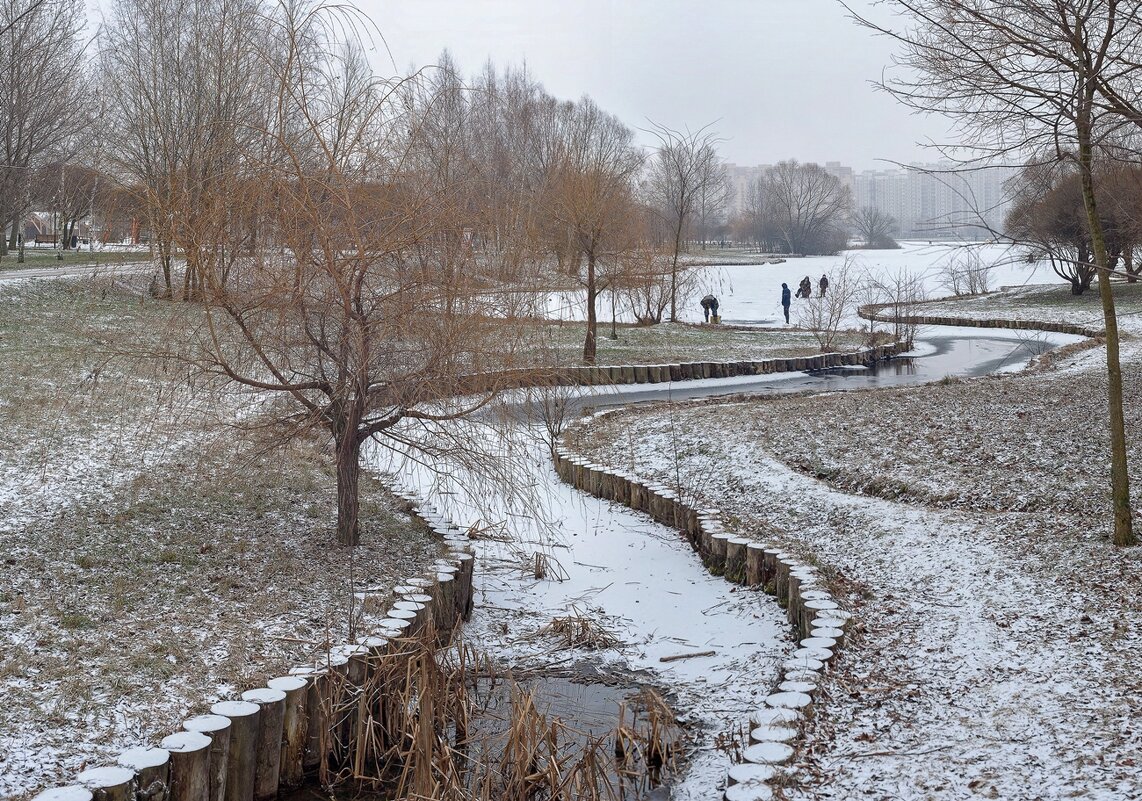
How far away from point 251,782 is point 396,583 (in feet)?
6.82

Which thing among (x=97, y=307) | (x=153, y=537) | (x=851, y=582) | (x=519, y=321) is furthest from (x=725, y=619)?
(x=97, y=307)

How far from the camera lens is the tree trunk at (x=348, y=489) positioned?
6703mm

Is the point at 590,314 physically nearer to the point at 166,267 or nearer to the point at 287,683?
the point at 166,267

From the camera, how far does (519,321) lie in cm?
662

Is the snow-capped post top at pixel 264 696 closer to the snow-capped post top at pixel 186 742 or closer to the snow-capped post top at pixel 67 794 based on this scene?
the snow-capped post top at pixel 186 742

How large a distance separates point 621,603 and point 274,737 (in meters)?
3.15

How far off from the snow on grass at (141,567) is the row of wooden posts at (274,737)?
0.22 meters

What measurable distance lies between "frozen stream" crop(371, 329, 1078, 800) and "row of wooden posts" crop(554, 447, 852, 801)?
134mm

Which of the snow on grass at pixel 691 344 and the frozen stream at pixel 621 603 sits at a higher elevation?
the snow on grass at pixel 691 344

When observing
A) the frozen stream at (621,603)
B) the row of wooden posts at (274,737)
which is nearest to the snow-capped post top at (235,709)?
the row of wooden posts at (274,737)

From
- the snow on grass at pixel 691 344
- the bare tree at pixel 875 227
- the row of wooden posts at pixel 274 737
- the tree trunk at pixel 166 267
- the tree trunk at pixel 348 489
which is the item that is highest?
the bare tree at pixel 875 227

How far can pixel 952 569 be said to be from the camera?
21.4ft

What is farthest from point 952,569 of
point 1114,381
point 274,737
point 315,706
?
point 274,737

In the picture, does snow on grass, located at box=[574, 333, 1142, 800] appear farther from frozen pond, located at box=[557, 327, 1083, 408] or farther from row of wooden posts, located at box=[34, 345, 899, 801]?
frozen pond, located at box=[557, 327, 1083, 408]
